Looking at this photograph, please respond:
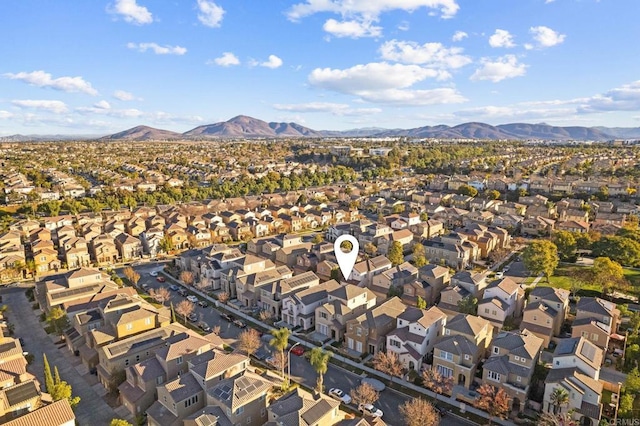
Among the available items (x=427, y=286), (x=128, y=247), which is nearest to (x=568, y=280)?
(x=427, y=286)

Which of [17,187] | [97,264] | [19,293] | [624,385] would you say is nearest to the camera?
[624,385]

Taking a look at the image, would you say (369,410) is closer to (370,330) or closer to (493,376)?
(370,330)

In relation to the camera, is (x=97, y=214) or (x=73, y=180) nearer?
(x=97, y=214)

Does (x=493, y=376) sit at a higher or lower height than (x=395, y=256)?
lower

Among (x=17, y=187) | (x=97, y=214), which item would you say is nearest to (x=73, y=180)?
(x=17, y=187)

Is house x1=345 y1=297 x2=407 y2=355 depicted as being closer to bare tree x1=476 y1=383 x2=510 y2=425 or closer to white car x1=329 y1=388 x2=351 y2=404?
white car x1=329 y1=388 x2=351 y2=404

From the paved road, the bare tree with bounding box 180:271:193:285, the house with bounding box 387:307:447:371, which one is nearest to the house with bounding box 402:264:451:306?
the house with bounding box 387:307:447:371

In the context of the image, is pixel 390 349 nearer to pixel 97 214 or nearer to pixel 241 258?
pixel 241 258
